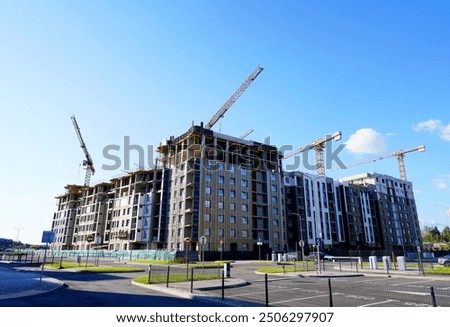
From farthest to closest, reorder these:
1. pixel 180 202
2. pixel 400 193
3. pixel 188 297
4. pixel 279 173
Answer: pixel 400 193 → pixel 279 173 → pixel 180 202 → pixel 188 297

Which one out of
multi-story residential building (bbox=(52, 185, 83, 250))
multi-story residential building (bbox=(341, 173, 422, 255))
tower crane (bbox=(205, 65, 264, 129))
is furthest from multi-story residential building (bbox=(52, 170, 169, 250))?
multi-story residential building (bbox=(341, 173, 422, 255))

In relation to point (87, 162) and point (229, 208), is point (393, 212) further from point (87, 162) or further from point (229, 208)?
point (87, 162)

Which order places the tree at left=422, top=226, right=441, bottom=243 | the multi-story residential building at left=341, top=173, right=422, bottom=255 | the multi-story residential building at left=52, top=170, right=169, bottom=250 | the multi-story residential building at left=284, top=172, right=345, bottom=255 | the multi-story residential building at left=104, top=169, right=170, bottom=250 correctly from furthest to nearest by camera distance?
the tree at left=422, top=226, right=441, bottom=243 < the multi-story residential building at left=341, top=173, right=422, bottom=255 < the multi-story residential building at left=284, top=172, right=345, bottom=255 < the multi-story residential building at left=52, top=170, right=169, bottom=250 < the multi-story residential building at left=104, top=169, right=170, bottom=250

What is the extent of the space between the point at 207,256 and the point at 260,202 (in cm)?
1939

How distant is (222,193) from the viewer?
6519 cm

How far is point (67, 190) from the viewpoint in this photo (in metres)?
112

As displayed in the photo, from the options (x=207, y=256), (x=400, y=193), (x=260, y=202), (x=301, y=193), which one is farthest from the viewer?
(x=400, y=193)

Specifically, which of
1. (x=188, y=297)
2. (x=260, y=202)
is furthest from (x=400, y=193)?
(x=188, y=297)

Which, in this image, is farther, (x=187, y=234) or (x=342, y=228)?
(x=342, y=228)

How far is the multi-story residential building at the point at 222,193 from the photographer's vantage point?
202 feet

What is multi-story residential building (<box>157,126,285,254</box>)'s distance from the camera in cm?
6150

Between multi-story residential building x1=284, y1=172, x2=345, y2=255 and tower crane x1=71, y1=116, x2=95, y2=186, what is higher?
tower crane x1=71, y1=116, x2=95, y2=186

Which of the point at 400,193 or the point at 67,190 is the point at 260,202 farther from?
the point at 67,190

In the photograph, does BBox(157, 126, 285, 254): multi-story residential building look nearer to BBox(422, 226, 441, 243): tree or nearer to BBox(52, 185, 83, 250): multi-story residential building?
BBox(52, 185, 83, 250): multi-story residential building
